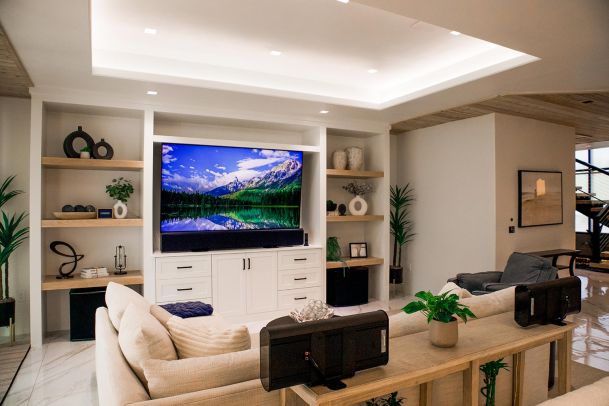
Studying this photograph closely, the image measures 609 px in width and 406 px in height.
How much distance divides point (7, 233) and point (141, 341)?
3.16 m

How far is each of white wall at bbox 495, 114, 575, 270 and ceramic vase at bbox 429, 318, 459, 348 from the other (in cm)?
348

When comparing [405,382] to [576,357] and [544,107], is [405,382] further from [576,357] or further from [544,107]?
[544,107]

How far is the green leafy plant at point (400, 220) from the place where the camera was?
244 inches

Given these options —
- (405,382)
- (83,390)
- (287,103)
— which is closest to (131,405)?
(405,382)

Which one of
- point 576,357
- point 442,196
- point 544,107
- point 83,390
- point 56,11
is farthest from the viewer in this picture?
point 442,196

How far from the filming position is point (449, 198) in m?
5.64

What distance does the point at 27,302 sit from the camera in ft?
14.2

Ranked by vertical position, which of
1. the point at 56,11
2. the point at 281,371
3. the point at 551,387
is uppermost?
the point at 56,11

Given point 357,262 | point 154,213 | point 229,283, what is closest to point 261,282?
point 229,283

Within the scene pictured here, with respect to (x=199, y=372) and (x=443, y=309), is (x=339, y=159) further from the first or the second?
(x=199, y=372)

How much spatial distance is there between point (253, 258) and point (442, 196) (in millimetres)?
2808

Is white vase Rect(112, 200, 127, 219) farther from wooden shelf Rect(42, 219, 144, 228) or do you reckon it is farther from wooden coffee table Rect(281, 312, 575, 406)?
wooden coffee table Rect(281, 312, 575, 406)

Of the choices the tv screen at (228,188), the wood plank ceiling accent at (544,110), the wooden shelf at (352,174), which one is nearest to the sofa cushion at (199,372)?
the tv screen at (228,188)

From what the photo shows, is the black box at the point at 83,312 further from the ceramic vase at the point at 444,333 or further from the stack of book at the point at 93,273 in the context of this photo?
the ceramic vase at the point at 444,333
